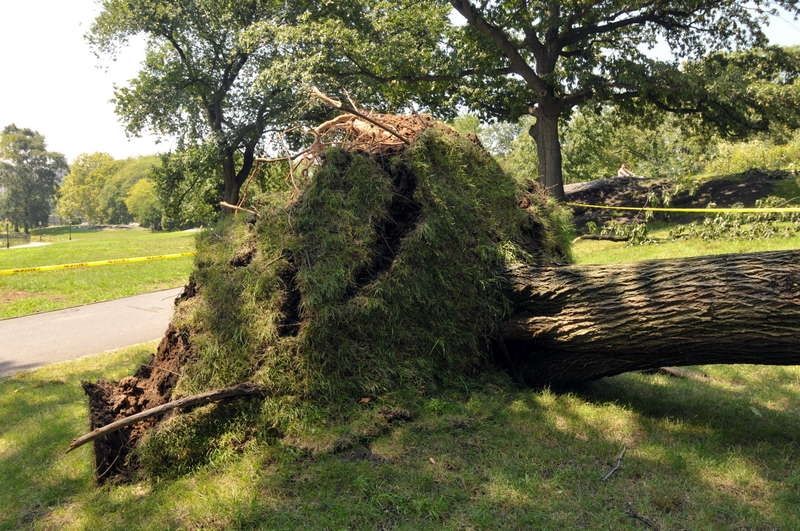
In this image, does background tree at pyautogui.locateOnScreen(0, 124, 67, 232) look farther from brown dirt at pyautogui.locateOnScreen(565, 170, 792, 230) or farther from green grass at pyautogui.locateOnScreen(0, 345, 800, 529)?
green grass at pyautogui.locateOnScreen(0, 345, 800, 529)

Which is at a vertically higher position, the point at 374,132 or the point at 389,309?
the point at 374,132

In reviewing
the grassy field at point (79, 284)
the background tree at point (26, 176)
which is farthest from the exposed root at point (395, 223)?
the background tree at point (26, 176)

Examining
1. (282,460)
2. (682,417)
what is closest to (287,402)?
(282,460)

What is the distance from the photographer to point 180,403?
3756 millimetres

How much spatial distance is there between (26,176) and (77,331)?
102 m

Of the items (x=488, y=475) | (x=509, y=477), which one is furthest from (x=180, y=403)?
(x=509, y=477)

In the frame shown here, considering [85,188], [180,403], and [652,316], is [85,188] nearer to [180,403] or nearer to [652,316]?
[180,403]

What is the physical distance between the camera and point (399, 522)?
3025mm

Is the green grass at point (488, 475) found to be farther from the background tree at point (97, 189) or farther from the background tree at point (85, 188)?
the background tree at point (85, 188)

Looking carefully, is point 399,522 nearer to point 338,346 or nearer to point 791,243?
point 338,346

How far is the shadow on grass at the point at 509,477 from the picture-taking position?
3.05m

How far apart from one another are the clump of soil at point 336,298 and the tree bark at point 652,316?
285 mm

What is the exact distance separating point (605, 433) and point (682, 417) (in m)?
0.75

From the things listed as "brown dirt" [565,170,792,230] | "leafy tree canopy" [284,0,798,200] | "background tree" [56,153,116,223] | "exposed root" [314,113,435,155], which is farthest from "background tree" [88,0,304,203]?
"background tree" [56,153,116,223]
